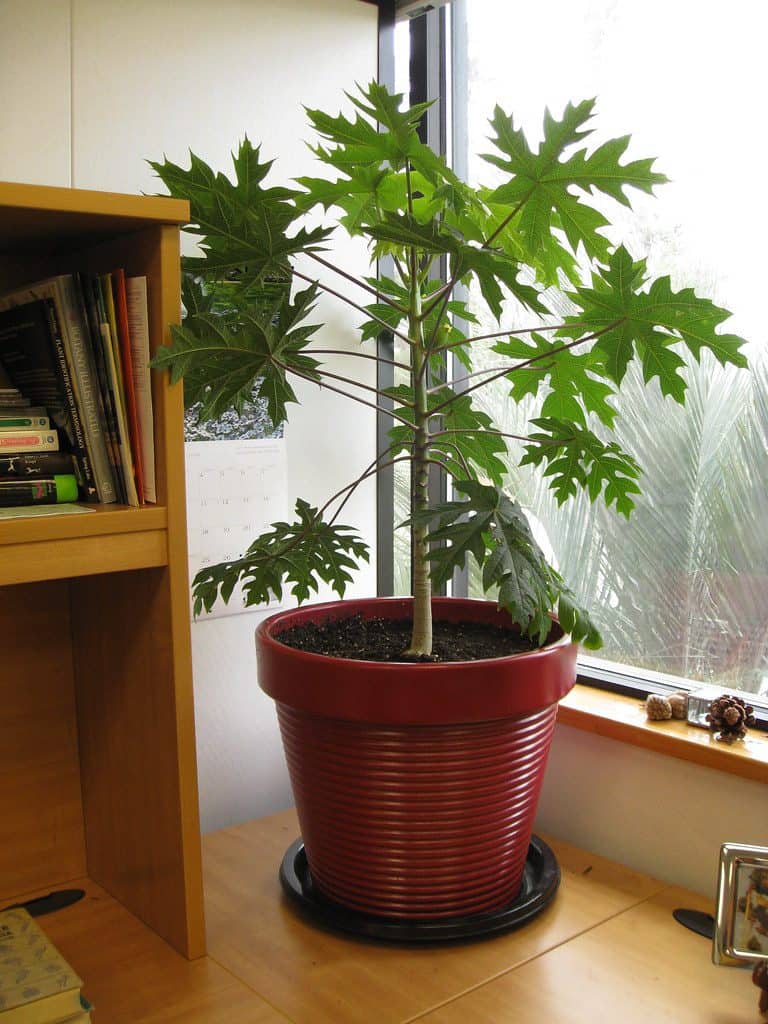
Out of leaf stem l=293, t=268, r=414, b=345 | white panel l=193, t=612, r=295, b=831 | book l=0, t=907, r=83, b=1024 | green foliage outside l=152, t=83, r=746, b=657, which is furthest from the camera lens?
white panel l=193, t=612, r=295, b=831

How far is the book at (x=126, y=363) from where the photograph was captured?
101cm

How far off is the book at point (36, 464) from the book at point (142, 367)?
0.09 m

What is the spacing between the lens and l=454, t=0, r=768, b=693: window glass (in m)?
1.26

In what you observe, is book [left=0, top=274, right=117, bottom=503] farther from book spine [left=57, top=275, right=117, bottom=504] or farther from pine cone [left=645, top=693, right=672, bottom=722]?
pine cone [left=645, top=693, right=672, bottom=722]

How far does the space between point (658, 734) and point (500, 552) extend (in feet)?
1.31

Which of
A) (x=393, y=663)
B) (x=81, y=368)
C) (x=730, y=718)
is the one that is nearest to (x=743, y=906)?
(x=730, y=718)

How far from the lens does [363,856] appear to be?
1096mm

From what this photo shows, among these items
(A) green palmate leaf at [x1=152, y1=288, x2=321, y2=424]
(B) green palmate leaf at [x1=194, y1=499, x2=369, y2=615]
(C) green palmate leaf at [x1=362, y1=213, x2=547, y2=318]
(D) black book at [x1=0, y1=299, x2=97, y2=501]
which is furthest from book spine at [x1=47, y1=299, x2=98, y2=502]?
(C) green palmate leaf at [x1=362, y1=213, x2=547, y2=318]

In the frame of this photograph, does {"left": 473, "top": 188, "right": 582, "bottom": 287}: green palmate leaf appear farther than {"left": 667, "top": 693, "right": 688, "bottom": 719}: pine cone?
No

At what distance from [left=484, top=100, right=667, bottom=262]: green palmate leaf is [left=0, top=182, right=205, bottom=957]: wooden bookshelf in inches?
12.9

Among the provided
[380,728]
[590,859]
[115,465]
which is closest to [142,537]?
[115,465]

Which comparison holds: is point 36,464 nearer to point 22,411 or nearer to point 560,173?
point 22,411

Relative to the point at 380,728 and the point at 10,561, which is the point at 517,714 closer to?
the point at 380,728

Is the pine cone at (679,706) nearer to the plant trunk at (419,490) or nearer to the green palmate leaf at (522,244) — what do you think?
the plant trunk at (419,490)
